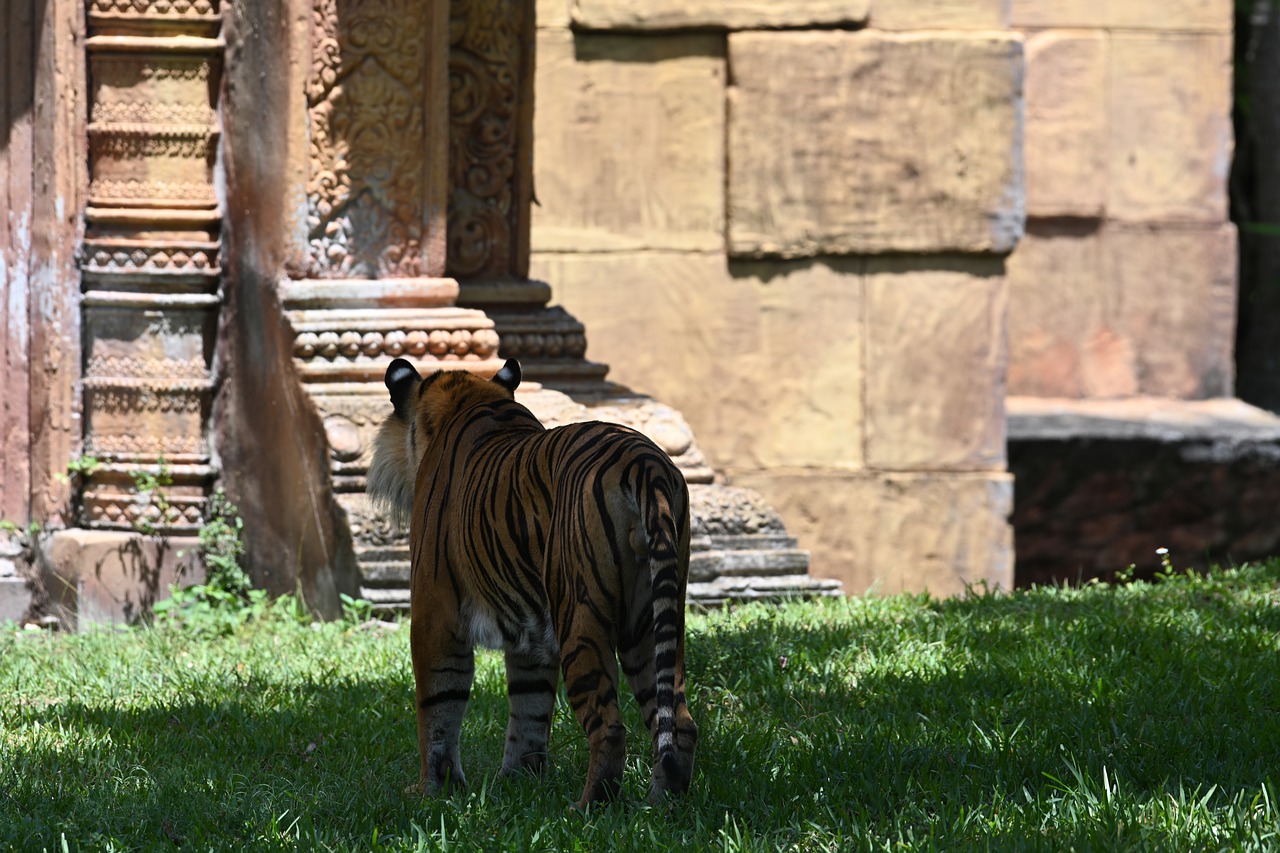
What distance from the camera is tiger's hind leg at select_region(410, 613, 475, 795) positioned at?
187 inches

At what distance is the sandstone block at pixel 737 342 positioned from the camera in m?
11.2

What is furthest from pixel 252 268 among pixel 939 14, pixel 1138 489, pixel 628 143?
pixel 1138 489

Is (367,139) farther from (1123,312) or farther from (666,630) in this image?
(1123,312)

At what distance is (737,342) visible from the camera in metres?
11.3

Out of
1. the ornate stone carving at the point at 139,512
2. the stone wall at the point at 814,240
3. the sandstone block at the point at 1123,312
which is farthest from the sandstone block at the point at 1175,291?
the ornate stone carving at the point at 139,512

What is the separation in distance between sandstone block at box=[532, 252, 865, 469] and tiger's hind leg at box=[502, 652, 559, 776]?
6.47 metres

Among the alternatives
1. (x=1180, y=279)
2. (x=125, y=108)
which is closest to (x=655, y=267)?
(x=125, y=108)

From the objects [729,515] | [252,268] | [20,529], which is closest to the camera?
[729,515]

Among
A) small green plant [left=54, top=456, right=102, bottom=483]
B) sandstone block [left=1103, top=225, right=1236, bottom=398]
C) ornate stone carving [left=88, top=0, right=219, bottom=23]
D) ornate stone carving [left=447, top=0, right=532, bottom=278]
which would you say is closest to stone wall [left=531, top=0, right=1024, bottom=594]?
ornate stone carving [left=447, top=0, right=532, bottom=278]

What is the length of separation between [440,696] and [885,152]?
719 centimetres

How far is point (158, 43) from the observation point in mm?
8281

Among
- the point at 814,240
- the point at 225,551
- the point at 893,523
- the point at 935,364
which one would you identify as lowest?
the point at 893,523

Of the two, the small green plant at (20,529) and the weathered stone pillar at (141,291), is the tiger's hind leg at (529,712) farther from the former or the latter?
the small green plant at (20,529)

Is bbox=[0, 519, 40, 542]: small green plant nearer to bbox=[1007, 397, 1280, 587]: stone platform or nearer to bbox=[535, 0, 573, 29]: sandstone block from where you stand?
bbox=[535, 0, 573, 29]: sandstone block
